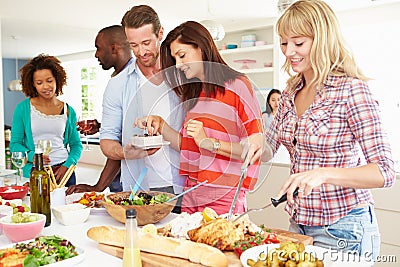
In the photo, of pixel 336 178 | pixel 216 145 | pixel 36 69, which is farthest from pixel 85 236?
pixel 36 69

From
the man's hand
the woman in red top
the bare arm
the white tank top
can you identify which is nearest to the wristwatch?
the woman in red top

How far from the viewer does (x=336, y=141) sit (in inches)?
50.1

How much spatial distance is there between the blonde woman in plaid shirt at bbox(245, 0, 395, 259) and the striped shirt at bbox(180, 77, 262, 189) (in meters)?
0.08

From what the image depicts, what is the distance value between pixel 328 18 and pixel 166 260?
805 millimetres

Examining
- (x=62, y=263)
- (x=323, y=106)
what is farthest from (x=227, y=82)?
(x=62, y=263)

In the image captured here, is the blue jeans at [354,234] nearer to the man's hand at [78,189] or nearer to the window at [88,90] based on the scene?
the man's hand at [78,189]

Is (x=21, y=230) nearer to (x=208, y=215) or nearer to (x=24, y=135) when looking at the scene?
(x=208, y=215)

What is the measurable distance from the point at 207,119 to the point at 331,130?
38 cm

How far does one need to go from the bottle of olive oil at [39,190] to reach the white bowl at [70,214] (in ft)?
0.13

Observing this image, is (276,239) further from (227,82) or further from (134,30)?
(134,30)

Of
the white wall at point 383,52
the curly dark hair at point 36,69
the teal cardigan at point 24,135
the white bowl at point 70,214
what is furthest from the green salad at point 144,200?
Result: the white wall at point 383,52

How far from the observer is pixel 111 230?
1221 mm

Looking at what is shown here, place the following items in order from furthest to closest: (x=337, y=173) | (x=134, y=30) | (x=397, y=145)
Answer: (x=397, y=145)
(x=134, y=30)
(x=337, y=173)

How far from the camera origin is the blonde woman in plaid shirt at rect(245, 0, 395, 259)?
122 centimetres
